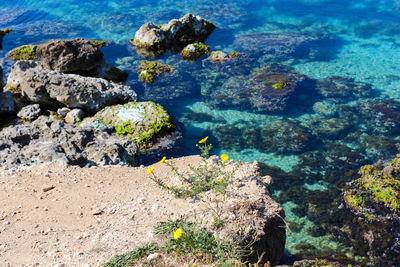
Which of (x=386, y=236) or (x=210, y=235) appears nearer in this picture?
→ (x=210, y=235)

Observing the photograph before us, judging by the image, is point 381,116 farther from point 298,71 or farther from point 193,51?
point 193,51

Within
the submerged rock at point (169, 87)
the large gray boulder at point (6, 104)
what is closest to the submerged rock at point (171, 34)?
the submerged rock at point (169, 87)

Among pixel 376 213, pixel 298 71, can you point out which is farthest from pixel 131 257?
pixel 298 71

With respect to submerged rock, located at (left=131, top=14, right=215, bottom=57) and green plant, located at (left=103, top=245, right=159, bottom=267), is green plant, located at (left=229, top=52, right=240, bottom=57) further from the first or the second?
green plant, located at (left=103, top=245, right=159, bottom=267)

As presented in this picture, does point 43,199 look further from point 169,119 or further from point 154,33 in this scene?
point 154,33

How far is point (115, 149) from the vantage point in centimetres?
998

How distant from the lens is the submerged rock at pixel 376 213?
8.70 m

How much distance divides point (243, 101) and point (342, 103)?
4.59 meters

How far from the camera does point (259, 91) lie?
1627cm

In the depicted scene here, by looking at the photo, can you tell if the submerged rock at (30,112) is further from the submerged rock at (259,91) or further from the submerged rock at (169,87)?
the submerged rock at (259,91)

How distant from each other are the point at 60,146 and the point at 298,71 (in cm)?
Answer: 1341

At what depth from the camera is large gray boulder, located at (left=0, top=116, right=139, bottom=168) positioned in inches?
356

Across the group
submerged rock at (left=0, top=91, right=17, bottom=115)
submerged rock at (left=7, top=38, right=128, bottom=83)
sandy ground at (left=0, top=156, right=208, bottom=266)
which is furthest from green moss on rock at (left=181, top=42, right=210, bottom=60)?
sandy ground at (left=0, top=156, right=208, bottom=266)

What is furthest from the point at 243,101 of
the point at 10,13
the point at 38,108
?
the point at 10,13
